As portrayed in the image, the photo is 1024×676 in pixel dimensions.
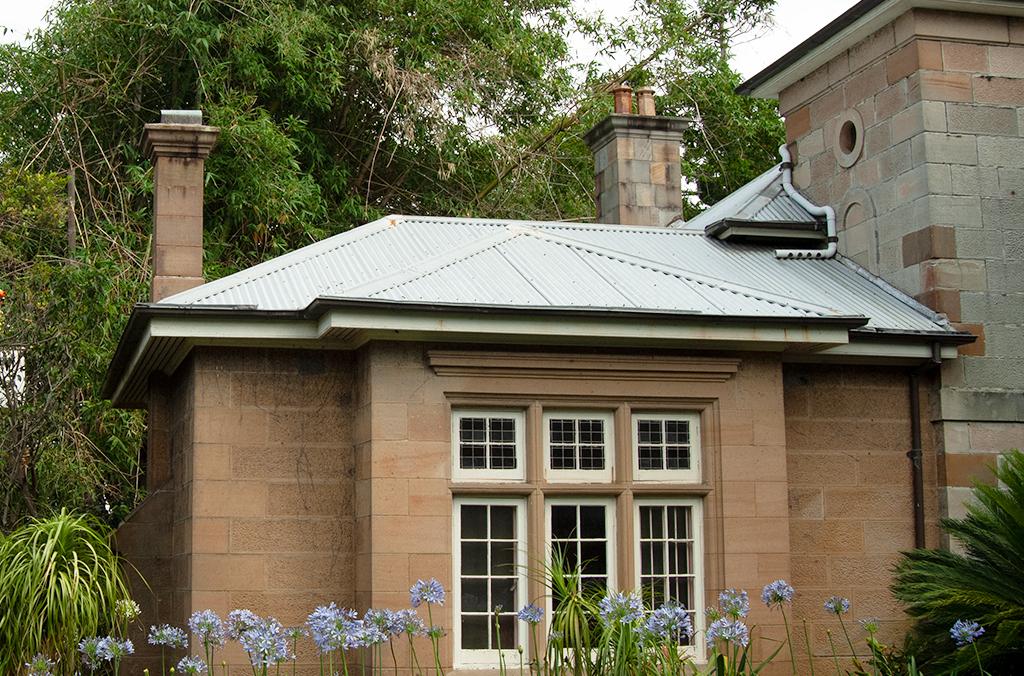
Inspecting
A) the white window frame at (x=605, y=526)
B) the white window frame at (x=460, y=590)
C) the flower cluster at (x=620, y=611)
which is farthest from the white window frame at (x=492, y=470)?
the flower cluster at (x=620, y=611)

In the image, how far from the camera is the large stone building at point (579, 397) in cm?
976

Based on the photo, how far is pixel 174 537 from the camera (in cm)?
1085

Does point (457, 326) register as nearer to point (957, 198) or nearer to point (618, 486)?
point (618, 486)

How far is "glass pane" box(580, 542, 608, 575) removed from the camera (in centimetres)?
1009

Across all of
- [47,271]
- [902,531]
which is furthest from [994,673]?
[47,271]

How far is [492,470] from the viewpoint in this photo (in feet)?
32.9

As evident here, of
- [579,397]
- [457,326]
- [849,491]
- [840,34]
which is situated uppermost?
[840,34]

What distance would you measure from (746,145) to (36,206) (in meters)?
12.7

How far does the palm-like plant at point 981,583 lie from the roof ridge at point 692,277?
1.82m

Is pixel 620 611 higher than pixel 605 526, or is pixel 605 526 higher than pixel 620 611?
pixel 605 526

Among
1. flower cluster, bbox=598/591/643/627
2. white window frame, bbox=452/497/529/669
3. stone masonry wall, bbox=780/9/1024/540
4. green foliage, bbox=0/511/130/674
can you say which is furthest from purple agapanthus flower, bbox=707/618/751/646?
stone masonry wall, bbox=780/9/1024/540

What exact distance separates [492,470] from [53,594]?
307cm

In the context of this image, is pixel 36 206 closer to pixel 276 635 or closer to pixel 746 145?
pixel 276 635

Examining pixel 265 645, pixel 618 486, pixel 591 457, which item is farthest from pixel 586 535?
pixel 265 645
